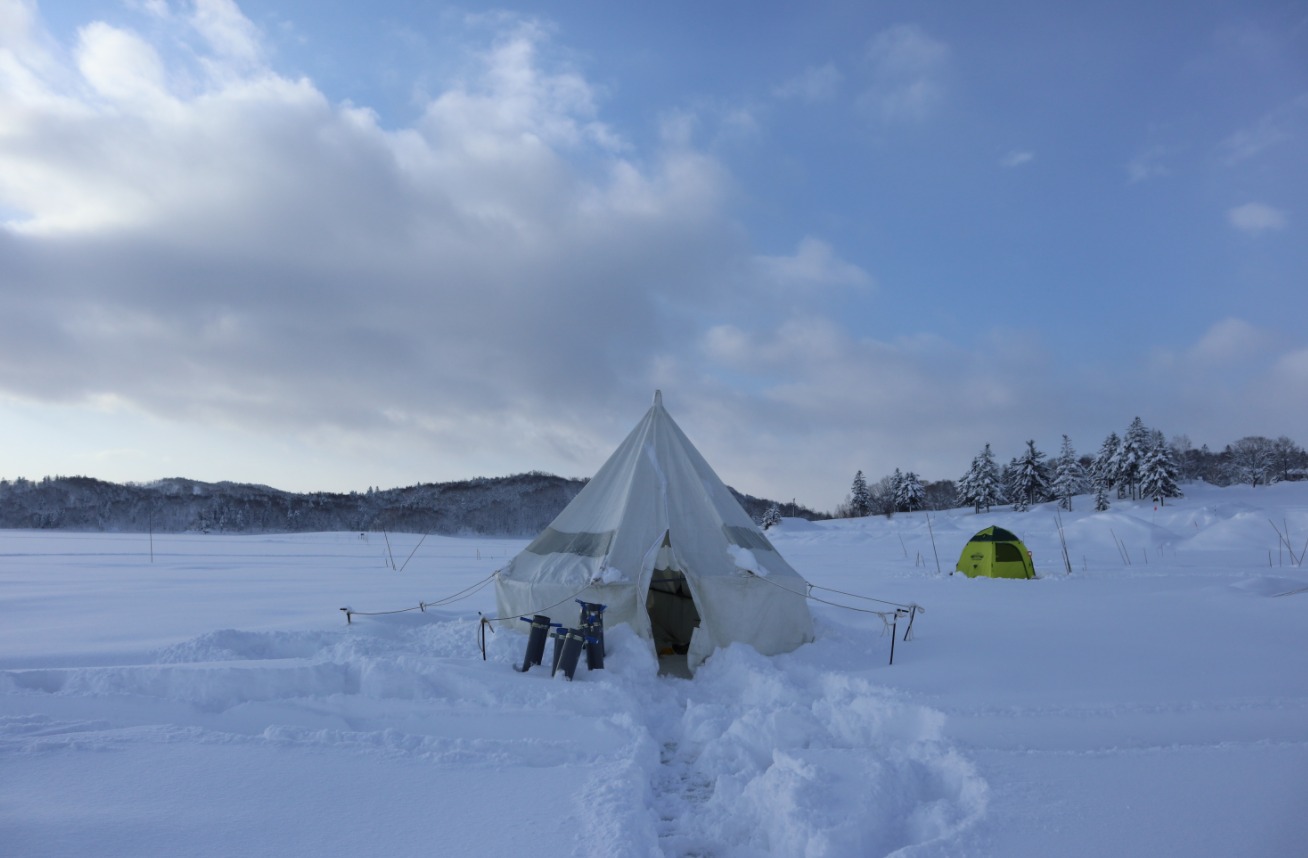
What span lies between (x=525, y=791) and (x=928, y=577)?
14.2m

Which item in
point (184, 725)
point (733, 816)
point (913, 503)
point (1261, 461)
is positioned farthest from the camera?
point (1261, 461)

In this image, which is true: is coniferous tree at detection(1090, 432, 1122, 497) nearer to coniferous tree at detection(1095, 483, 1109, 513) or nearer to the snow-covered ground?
coniferous tree at detection(1095, 483, 1109, 513)

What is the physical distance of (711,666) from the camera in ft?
24.0

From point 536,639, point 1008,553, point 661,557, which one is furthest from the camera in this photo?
point 1008,553

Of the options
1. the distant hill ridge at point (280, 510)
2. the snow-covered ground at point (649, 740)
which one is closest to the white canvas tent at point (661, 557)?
the snow-covered ground at point (649, 740)

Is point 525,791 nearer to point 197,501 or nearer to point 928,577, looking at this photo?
point 928,577

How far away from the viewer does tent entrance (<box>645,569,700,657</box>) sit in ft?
32.1

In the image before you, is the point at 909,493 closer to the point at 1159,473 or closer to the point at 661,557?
the point at 1159,473

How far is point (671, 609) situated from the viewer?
10008 mm

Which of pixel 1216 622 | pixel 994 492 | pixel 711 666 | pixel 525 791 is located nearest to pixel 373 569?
pixel 711 666

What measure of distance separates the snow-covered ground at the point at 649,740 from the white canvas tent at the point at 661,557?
0.40 m

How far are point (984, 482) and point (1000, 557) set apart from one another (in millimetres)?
37220

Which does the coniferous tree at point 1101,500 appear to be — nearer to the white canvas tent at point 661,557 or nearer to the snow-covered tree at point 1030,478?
the snow-covered tree at point 1030,478

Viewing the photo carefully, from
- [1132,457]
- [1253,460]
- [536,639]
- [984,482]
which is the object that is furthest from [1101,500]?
[536,639]
